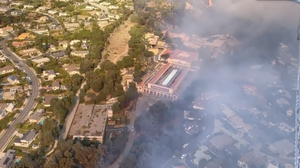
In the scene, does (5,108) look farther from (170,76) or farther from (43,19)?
(43,19)

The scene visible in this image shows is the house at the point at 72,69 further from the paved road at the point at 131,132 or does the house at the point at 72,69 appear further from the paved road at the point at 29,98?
the paved road at the point at 131,132

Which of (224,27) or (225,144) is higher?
(224,27)

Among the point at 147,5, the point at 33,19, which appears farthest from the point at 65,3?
the point at 147,5

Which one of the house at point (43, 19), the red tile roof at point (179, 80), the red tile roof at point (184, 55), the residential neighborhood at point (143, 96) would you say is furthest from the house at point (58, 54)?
A: the red tile roof at point (179, 80)

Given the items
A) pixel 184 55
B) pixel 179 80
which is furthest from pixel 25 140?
pixel 184 55

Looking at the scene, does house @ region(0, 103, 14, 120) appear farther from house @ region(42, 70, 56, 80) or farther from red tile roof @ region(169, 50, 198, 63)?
red tile roof @ region(169, 50, 198, 63)

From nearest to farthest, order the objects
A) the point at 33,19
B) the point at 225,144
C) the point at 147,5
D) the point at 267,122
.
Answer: the point at 225,144 → the point at 267,122 → the point at 33,19 → the point at 147,5

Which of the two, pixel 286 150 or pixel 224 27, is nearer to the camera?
pixel 286 150

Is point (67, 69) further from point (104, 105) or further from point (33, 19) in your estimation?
point (33, 19)
